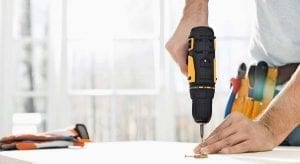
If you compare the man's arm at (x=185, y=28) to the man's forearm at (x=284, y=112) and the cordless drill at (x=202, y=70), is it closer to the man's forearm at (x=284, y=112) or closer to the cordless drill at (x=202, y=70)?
the cordless drill at (x=202, y=70)

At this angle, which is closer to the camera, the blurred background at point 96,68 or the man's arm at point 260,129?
the man's arm at point 260,129

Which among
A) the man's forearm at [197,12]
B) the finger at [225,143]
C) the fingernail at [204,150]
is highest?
the man's forearm at [197,12]

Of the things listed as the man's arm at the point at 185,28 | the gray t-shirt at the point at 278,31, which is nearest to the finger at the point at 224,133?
the man's arm at the point at 185,28

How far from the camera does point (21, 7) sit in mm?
3537

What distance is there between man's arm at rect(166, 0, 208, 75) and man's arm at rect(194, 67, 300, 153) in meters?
0.27

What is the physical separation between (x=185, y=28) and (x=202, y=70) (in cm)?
31

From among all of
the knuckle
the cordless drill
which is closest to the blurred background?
the cordless drill

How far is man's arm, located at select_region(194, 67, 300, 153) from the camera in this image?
100 cm

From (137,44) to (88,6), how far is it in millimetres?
404

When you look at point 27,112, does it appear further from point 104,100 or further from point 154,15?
point 154,15

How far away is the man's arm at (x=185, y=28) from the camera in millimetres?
1271

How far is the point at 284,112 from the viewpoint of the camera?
1026mm

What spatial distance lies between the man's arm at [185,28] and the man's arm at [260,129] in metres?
0.27

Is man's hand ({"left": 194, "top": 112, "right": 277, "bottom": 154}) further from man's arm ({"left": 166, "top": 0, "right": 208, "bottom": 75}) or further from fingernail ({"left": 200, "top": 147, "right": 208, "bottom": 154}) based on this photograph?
man's arm ({"left": 166, "top": 0, "right": 208, "bottom": 75})
